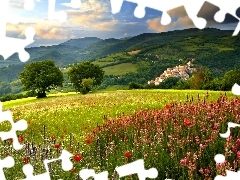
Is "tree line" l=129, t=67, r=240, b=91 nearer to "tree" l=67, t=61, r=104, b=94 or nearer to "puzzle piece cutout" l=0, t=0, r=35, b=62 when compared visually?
"tree" l=67, t=61, r=104, b=94

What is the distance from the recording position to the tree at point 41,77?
8531 centimetres

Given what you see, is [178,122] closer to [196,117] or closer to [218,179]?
[196,117]

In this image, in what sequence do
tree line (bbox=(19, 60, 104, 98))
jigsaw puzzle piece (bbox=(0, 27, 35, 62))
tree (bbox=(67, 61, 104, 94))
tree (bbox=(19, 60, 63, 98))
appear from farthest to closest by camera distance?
tree (bbox=(67, 61, 104, 94)) → tree line (bbox=(19, 60, 104, 98)) → tree (bbox=(19, 60, 63, 98)) → jigsaw puzzle piece (bbox=(0, 27, 35, 62))

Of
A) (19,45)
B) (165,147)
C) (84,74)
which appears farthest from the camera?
(84,74)

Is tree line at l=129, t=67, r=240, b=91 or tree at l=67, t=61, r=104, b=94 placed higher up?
tree at l=67, t=61, r=104, b=94

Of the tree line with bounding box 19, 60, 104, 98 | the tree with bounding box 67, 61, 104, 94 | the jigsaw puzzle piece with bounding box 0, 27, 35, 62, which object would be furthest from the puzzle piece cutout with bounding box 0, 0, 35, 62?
the tree with bounding box 67, 61, 104, 94

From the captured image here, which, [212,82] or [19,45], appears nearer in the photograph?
[19,45]

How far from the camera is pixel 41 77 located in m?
86.1

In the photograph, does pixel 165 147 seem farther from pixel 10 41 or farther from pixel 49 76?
pixel 49 76

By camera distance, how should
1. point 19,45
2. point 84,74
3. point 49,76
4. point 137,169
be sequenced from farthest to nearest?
point 84,74 < point 49,76 < point 19,45 < point 137,169

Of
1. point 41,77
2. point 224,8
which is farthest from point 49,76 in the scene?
point 224,8

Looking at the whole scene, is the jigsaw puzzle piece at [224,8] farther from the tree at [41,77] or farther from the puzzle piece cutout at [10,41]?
the tree at [41,77]

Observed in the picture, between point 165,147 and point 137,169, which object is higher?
point 137,169

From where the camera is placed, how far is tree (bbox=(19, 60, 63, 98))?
8531 cm
